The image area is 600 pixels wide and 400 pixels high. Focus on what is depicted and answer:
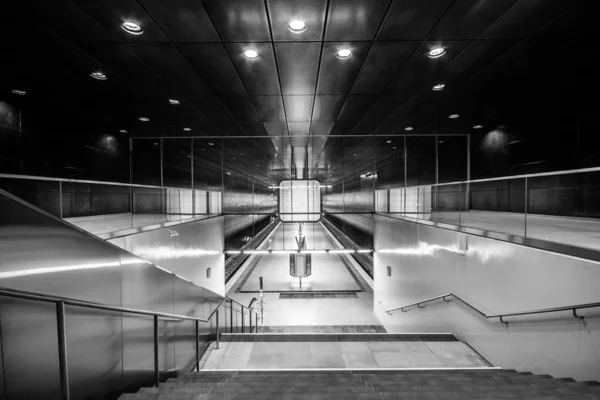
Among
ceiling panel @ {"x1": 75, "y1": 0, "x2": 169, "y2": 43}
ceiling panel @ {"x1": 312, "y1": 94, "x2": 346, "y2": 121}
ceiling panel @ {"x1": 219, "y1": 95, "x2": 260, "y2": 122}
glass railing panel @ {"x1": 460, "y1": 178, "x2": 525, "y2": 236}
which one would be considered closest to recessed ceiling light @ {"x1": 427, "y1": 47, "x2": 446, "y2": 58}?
ceiling panel @ {"x1": 312, "y1": 94, "x2": 346, "y2": 121}

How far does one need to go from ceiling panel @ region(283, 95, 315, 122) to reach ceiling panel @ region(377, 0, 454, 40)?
101 inches

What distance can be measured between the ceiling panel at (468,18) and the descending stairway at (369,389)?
4300mm

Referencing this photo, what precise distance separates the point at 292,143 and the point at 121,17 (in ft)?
25.2

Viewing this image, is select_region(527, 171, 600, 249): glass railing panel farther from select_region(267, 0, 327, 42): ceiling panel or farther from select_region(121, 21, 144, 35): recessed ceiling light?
select_region(121, 21, 144, 35): recessed ceiling light

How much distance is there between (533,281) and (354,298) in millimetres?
9509

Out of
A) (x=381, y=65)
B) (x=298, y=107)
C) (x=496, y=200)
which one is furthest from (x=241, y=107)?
(x=496, y=200)

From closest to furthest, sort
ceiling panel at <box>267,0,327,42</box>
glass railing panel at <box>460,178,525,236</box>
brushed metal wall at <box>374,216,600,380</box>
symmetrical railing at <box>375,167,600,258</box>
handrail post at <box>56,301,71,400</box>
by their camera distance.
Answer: handrail post at <box>56,301,71,400</box>, brushed metal wall at <box>374,216,600,380</box>, ceiling panel at <box>267,0,327,42</box>, symmetrical railing at <box>375,167,600,258</box>, glass railing panel at <box>460,178,525,236</box>

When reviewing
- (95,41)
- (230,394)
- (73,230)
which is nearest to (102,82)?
(95,41)

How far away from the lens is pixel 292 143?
10.9 metres

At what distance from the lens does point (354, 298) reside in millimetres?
12609

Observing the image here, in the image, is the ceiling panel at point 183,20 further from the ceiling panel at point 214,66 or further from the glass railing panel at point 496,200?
the glass railing panel at point 496,200

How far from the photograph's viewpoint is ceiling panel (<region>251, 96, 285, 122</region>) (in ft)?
20.7

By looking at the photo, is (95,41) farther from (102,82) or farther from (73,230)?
(73,230)

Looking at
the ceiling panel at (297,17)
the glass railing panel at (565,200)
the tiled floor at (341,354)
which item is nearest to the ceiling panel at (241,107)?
the ceiling panel at (297,17)
